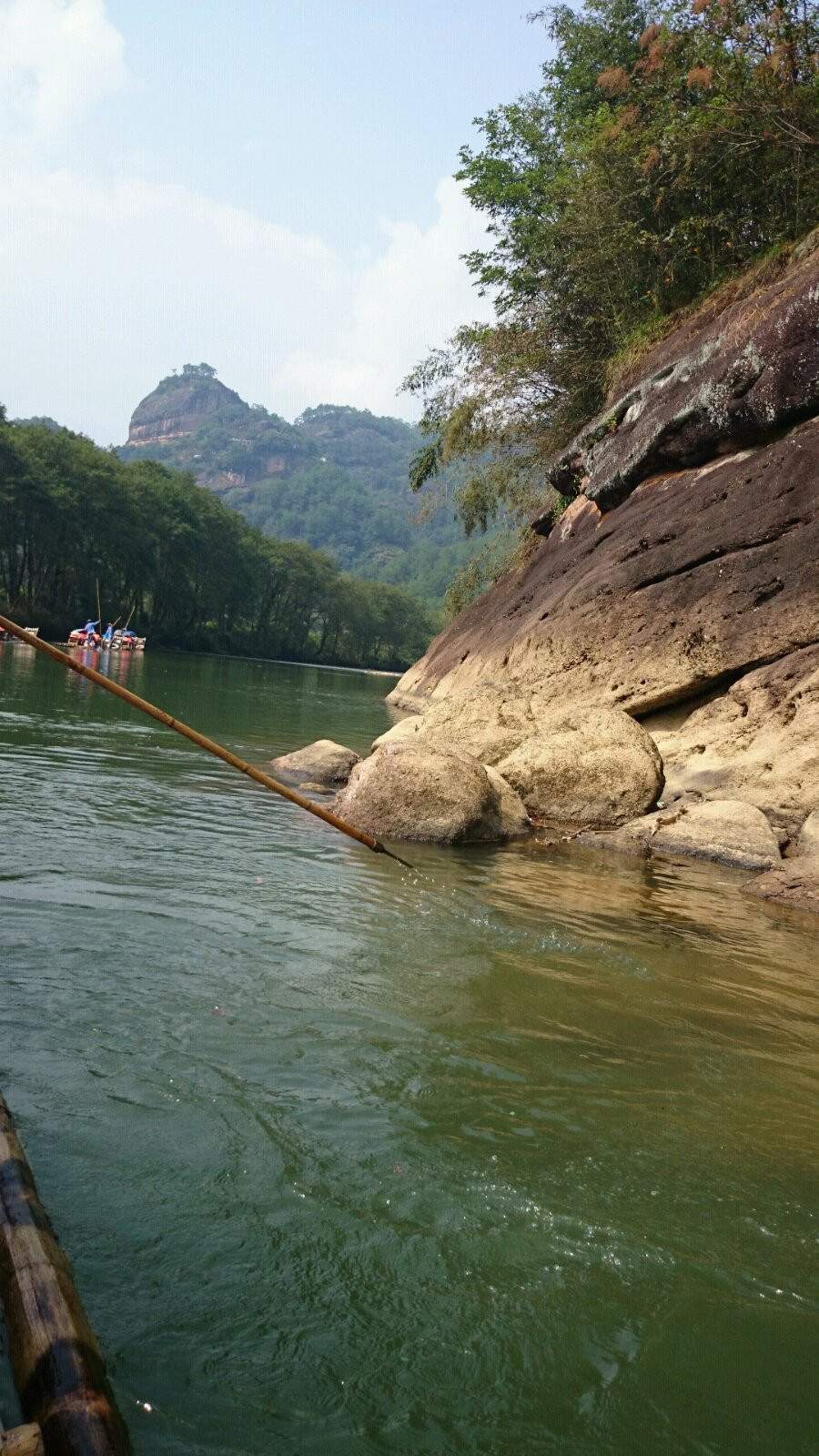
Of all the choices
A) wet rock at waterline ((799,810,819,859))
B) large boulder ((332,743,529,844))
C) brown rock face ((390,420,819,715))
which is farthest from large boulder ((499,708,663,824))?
wet rock at waterline ((799,810,819,859))

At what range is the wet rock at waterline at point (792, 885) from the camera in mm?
10250

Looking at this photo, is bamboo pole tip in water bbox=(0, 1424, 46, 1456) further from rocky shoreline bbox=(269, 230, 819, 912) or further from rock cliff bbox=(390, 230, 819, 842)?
rock cliff bbox=(390, 230, 819, 842)

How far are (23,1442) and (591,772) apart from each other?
39.1ft

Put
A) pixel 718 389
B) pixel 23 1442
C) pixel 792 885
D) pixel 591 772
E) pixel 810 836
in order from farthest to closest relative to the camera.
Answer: pixel 718 389
pixel 591 772
pixel 810 836
pixel 792 885
pixel 23 1442

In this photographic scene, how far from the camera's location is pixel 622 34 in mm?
32531

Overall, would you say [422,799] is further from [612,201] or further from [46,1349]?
[612,201]

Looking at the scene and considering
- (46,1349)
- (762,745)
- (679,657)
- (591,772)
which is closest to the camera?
(46,1349)

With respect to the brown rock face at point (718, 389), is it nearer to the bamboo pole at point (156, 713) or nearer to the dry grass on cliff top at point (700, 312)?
the dry grass on cliff top at point (700, 312)

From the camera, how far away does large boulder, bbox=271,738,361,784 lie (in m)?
15.5

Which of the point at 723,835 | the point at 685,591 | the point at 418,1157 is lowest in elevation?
the point at 418,1157

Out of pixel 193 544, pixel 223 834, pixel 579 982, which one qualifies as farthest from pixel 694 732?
pixel 193 544

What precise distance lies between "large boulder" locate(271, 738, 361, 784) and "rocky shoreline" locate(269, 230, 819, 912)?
18cm

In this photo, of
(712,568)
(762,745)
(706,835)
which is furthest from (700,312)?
(706,835)

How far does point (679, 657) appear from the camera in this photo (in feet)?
51.1
